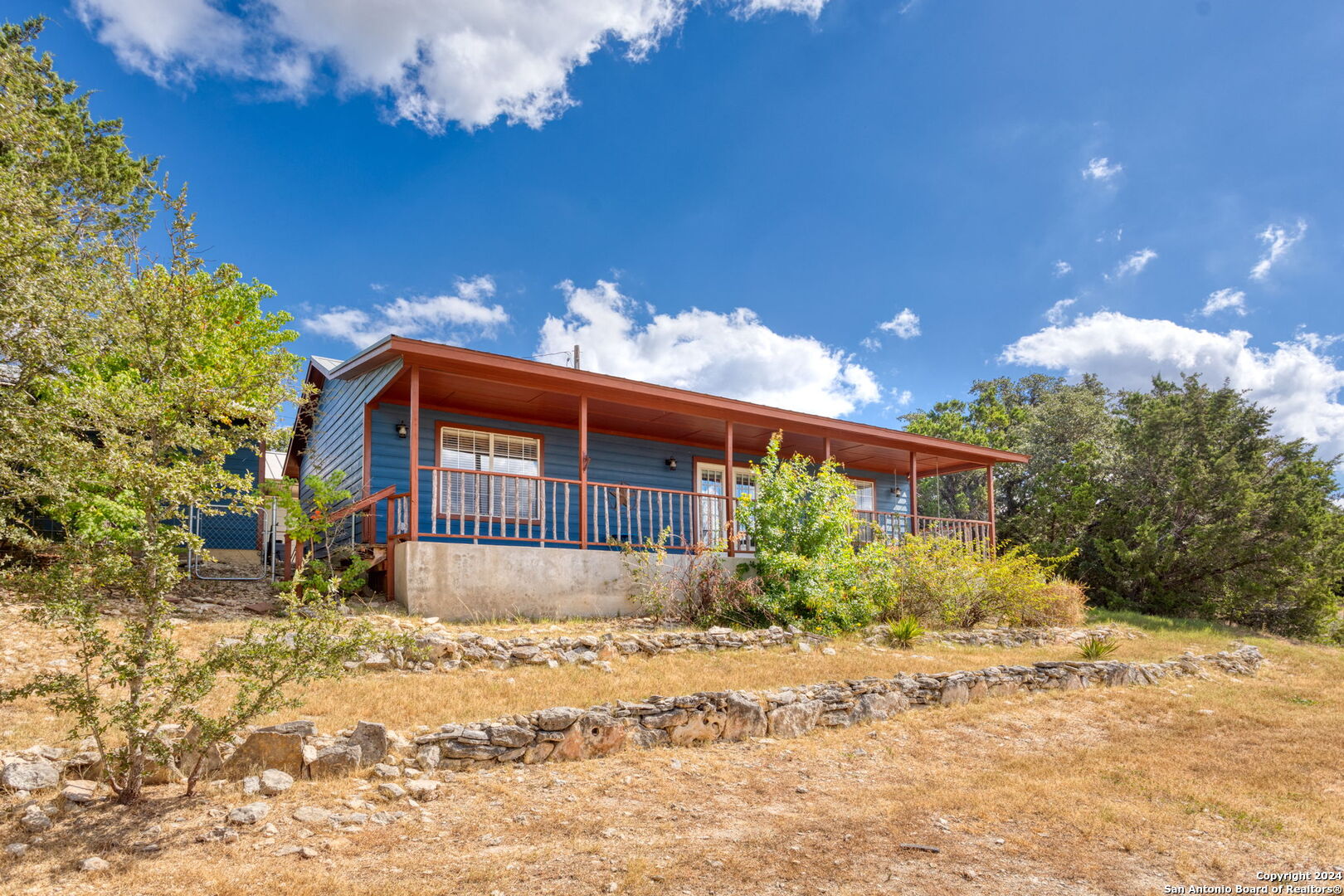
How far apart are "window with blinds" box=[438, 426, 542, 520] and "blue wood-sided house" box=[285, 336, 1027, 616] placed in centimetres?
3

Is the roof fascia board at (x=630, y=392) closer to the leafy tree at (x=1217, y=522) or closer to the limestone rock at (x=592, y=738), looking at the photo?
the leafy tree at (x=1217, y=522)

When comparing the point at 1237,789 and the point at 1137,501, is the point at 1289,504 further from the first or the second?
the point at 1237,789

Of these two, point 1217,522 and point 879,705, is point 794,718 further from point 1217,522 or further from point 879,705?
point 1217,522

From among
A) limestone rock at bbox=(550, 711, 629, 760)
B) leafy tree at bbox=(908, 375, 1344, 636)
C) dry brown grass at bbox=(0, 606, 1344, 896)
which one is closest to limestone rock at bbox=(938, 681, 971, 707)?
dry brown grass at bbox=(0, 606, 1344, 896)

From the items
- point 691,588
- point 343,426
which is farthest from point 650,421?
point 343,426

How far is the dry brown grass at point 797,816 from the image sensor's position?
3369 millimetres

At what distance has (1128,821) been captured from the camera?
14.1ft

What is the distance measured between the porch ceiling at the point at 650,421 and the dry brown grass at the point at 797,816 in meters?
4.99

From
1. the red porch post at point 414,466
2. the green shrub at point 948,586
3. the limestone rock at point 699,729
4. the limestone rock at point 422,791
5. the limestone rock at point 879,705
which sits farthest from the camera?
the green shrub at point 948,586

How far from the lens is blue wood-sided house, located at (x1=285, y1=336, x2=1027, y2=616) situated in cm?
938

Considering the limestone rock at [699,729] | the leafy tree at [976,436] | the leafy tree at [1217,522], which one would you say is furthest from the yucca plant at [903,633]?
the leafy tree at [976,436]

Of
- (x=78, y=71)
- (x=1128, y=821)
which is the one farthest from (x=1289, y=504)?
(x=78, y=71)

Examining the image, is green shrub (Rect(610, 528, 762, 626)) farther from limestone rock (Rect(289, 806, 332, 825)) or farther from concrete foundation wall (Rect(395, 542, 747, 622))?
limestone rock (Rect(289, 806, 332, 825))

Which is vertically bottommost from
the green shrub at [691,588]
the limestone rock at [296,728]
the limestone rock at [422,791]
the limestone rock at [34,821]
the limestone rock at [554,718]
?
the limestone rock at [422,791]
